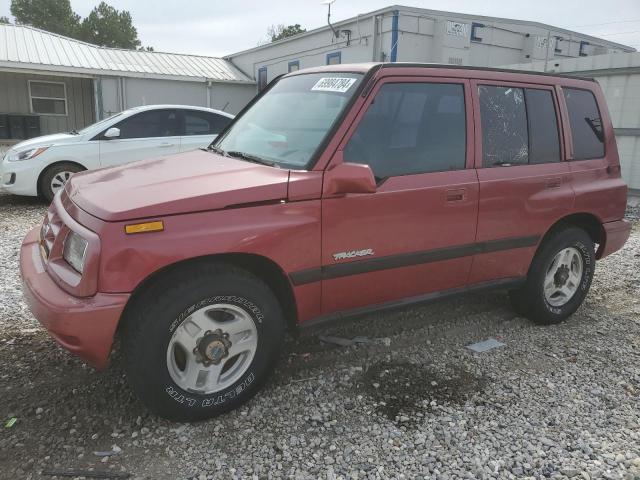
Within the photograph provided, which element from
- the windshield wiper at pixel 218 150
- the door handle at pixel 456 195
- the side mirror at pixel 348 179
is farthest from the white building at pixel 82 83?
the side mirror at pixel 348 179

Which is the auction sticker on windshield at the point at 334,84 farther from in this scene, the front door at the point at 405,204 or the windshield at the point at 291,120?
the front door at the point at 405,204

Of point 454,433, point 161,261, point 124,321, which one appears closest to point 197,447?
point 124,321

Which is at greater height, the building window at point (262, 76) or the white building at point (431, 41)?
the white building at point (431, 41)

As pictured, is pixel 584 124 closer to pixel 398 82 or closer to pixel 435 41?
pixel 398 82

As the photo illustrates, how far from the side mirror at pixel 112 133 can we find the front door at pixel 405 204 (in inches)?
238

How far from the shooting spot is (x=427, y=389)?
10.2 feet

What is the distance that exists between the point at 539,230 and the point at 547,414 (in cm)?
142

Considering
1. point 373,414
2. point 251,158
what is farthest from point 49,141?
point 373,414

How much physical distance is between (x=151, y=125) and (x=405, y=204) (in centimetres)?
637

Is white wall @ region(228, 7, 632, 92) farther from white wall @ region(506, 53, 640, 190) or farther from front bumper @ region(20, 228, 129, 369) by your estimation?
front bumper @ region(20, 228, 129, 369)

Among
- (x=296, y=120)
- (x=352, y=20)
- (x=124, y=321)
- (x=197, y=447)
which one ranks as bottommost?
(x=197, y=447)

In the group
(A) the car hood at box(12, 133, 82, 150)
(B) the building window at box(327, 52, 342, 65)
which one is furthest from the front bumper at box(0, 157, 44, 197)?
(B) the building window at box(327, 52, 342, 65)

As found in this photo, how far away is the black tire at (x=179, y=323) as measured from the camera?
2432mm

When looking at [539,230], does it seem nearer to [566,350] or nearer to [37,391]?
[566,350]
